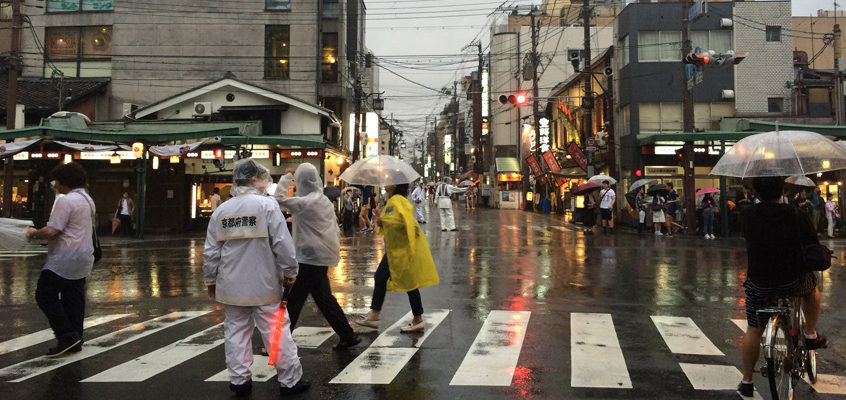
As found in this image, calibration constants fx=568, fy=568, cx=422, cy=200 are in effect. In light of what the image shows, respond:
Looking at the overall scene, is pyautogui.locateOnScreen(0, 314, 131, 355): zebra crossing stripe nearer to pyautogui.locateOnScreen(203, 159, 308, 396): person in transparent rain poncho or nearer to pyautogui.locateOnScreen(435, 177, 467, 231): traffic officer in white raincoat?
pyautogui.locateOnScreen(203, 159, 308, 396): person in transparent rain poncho

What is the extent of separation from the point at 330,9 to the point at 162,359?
30.7 metres

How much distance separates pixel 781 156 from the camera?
5031 mm

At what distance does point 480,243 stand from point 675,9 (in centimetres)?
1766

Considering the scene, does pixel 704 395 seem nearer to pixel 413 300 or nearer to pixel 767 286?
pixel 767 286

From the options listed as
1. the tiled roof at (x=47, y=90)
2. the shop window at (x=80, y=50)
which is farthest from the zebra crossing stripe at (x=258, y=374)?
the shop window at (x=80, y=50)

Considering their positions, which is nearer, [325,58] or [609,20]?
[325,58]

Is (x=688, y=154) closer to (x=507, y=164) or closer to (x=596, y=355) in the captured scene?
(x=596, y=355)

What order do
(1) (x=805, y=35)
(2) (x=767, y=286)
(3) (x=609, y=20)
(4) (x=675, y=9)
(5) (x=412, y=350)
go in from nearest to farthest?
1. (2) (x=767, y=286)
2. (5) (x=412, y=350)
3. (4) (x=675, y=9)
4. (1) (x=805, y=35)
5. (3) (x=609, y=20)

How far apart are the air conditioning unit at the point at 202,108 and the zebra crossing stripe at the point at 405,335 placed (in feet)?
75.4

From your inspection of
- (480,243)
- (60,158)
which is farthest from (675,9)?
(60,158)

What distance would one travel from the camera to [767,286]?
4402 mm

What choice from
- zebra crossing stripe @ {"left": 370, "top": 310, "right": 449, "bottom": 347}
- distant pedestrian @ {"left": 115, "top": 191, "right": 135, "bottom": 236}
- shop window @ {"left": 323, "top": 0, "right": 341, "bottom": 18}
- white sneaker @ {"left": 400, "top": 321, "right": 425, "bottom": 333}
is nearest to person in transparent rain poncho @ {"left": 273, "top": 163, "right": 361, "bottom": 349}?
zebra crossing stripe @ {"left": 370, "top": 310, "right": 449, "bottom": 347}

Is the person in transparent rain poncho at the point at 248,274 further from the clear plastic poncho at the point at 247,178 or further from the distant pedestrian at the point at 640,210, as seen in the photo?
the distant pedestrian at the point at 640,210

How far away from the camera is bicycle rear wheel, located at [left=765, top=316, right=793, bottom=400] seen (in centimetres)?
417
